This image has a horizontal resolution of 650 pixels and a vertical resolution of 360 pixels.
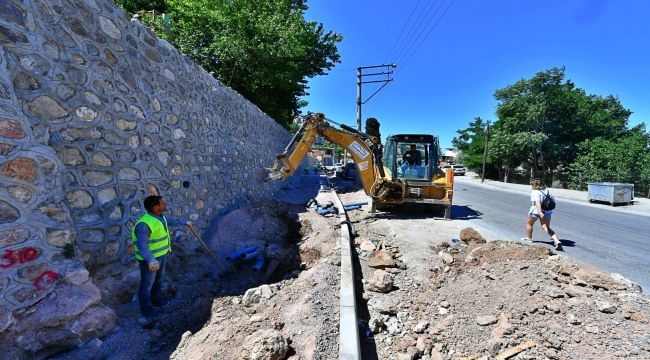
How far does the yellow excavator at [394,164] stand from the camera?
9.05m

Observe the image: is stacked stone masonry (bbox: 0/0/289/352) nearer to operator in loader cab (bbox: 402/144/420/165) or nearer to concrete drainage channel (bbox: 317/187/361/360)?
concrete drainage channel (bbox: 317/187/361/360)

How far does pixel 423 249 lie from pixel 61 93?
6.04 m

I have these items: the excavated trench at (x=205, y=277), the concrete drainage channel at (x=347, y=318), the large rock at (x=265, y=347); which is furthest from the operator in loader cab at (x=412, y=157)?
the large rock at (x=265, y=347)

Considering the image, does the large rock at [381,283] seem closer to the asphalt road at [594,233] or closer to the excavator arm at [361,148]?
the asphalt road at [594,233]

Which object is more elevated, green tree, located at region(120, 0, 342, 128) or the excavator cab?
green tree, located at region(120, 0, 342, 128)

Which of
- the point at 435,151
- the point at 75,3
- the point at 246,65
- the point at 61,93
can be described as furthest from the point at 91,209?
the point at 246,65

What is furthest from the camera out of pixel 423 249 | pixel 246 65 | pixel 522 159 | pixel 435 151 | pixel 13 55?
pixel 522 159

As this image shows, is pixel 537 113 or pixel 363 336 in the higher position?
pixel 537 113

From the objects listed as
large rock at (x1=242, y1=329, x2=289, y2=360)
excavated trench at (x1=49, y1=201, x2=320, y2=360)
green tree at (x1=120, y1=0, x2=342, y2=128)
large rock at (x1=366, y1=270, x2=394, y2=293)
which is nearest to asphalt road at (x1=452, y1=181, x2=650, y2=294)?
large rock at (x1=366, y1=270, x2=394, y2=293)

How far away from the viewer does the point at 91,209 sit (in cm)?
370

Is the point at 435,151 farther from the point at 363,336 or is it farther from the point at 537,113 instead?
the point at 537,113

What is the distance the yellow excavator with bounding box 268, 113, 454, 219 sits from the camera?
9.05 meters

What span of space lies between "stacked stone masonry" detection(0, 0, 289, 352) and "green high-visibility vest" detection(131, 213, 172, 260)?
0.45 m

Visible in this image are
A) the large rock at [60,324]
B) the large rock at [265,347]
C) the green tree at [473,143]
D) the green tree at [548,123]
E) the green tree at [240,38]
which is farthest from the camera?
the green tree at [473,143]
